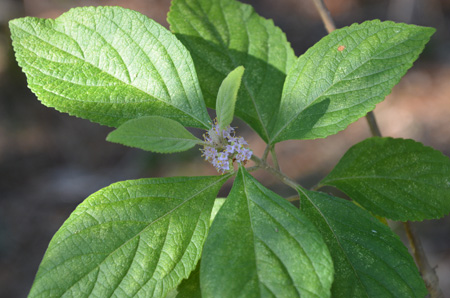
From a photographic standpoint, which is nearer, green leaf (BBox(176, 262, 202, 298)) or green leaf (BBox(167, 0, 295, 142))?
green leaf (BBox(176, 262, 202, 298))

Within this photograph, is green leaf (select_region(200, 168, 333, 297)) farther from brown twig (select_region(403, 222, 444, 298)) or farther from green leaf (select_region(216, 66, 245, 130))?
brown twig (select_region(403, 222, 444, 298))

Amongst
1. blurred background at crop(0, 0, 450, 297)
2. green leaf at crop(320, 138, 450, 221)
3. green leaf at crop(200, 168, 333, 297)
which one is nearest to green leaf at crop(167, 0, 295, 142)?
green leaf at crop(320, 138, 450, 221)

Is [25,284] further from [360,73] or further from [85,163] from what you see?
[360,73]

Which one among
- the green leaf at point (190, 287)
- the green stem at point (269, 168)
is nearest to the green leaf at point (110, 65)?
the green stem at point (269, 168)

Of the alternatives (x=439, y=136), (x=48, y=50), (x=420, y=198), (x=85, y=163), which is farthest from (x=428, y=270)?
(x=85, y=163)

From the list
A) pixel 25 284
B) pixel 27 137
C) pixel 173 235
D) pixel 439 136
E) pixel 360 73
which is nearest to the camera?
pixel 173 235
